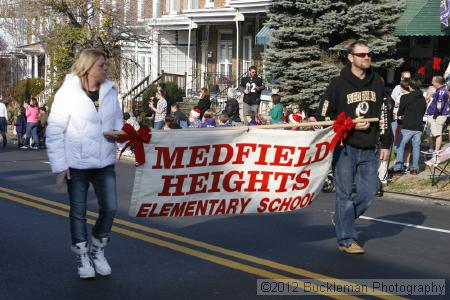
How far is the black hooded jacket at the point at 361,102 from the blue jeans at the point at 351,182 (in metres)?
0.11

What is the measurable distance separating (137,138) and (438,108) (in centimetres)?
1105

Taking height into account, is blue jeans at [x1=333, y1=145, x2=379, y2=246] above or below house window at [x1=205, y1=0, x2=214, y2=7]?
below

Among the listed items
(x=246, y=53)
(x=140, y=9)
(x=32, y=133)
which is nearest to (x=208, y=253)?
(x=32, y=133)

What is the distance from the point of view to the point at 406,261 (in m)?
8.13

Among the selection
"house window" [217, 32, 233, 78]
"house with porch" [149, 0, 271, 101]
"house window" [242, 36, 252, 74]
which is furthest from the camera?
"house window" [217, 32, 233, 78]

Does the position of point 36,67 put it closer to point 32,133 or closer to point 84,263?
point 32,133

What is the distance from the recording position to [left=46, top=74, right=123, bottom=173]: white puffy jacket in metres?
6.81

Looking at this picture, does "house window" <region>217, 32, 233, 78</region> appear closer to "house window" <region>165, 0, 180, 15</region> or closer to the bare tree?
the bare tree

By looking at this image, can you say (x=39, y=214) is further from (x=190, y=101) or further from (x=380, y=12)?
(x=190, y=101)

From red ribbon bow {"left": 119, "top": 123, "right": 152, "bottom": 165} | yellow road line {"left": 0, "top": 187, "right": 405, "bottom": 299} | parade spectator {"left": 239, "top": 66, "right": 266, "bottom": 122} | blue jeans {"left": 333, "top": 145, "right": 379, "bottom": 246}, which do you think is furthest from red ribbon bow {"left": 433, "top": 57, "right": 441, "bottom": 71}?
red ribbon bow {"left": 119, "top": 123, "right": 152, "bottom": 165}

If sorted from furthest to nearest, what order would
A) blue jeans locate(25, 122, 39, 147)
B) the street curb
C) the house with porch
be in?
the house with porch → blue jeans locate(25, 122, 39, 147) → the street curb

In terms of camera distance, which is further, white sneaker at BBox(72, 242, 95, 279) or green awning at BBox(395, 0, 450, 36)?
green awning at BBox(395, 0, 450, 36)

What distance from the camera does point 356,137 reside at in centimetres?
820

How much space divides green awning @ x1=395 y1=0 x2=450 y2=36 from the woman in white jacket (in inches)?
596
